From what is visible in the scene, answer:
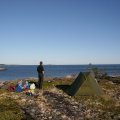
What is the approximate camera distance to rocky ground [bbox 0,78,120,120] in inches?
759

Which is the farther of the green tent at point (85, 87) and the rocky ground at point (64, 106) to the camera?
the green tent at point (85, 87)

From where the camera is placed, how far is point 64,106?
22.2 metres

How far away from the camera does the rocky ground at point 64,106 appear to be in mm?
19281

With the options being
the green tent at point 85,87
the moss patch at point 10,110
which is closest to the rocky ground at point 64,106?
the moss patch at point 10,110

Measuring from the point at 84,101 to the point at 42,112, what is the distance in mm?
5883

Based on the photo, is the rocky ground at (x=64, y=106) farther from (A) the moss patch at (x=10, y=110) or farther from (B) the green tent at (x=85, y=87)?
(B) the green tent at (x=85, y=87)

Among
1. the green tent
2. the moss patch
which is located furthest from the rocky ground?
the green tent

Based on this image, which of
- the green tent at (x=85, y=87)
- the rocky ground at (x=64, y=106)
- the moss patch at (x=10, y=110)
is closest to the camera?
the moss patch at (x=10, y=110)

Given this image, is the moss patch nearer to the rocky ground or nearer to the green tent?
the rocky ground

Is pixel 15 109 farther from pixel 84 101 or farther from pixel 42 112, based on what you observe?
pixel 84 101

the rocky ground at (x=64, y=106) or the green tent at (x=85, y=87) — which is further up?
the green tent at (x=85, y=87)

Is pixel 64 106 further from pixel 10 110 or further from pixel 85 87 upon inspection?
pixel 85 87

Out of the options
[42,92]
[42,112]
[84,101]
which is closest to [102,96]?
[84,101]

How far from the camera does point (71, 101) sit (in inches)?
961
